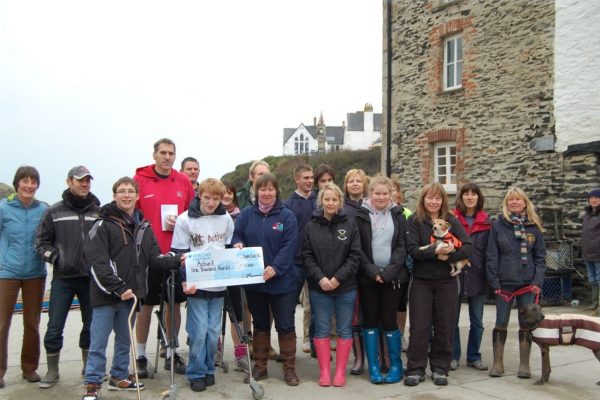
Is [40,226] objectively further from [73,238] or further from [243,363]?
[243,363]

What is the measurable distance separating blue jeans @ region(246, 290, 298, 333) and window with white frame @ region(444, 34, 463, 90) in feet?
32.3

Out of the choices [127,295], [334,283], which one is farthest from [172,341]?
[334,283]

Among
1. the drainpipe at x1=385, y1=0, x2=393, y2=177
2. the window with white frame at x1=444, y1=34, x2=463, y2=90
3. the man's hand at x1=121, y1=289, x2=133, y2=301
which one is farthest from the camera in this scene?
the drainpipe at x1=385, y1=0, x2=393, y2=177

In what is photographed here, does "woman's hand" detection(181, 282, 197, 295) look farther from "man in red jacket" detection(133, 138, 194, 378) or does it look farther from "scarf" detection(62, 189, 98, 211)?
"scarf" detection(62, 189, 98, 211)

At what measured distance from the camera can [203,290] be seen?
5.05 m

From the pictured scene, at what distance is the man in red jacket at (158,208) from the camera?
555 cm

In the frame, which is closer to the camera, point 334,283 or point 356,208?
point 334,283

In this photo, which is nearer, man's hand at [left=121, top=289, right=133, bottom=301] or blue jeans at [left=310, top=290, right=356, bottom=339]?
man's hand at [left=121, top=289, right=133, bottom=301]

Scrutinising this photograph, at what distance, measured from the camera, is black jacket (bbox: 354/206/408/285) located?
524 cm

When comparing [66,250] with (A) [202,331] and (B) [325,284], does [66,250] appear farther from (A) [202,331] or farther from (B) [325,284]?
(B) [325,284]

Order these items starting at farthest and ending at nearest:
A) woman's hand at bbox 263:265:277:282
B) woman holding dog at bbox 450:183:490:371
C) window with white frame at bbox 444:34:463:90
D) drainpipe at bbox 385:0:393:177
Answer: drainpipe at bbox 385:0:393:177 → window with white frame at bbox 444:34:463:90 → woman holding dog at bbox 450:183:490:371 → woman's hand at bbox 263:265:277:282

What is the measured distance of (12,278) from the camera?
204 inches

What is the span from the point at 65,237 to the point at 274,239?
76.3 inches

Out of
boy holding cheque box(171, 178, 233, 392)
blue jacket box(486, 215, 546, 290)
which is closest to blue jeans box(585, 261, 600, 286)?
blue jacket box(486, 215, 546, 290)
